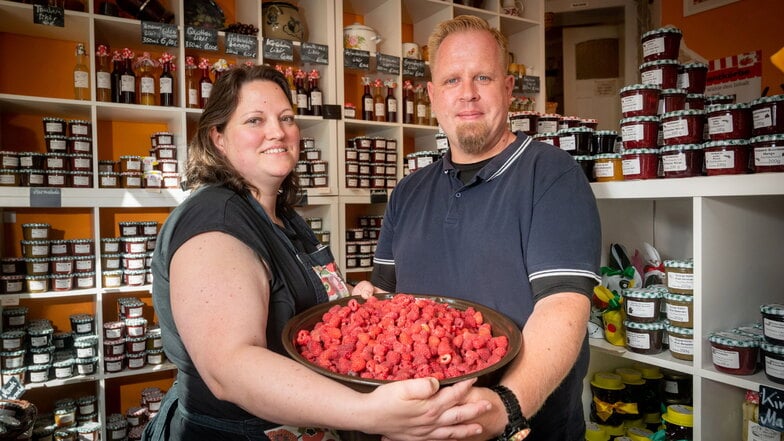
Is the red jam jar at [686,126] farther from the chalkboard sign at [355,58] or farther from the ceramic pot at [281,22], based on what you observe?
the ceramic pot at [281,22]

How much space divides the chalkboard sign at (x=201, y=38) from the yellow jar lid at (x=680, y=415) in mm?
2645

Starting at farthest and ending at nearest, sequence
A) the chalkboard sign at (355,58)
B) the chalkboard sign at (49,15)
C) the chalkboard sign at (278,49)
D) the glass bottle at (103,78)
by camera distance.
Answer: the chalkboard sign at (355,58) < the chalkboard sign at (278,49) < the glass bottle at (103,78) < the chalkboard sign at (49,15)

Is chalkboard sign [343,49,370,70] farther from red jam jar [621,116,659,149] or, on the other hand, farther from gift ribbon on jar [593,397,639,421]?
gift ribbon on jar [593,397,639,421]

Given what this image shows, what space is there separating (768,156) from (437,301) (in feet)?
3.20

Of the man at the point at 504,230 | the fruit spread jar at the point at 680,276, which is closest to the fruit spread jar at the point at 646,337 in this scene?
the fruit spread jar at the point at 680,276

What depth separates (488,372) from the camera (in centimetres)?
83

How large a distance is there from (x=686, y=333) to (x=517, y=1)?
299 cm

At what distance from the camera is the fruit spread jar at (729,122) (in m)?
1.47

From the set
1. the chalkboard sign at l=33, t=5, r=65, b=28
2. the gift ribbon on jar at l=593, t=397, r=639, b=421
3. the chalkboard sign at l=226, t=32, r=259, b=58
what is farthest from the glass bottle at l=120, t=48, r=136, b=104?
the gift ribbon on jar at l=593, t=397, r=639, b=421

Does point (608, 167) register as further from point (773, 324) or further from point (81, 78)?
point (81, 78)

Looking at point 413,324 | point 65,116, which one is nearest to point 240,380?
point 413,324

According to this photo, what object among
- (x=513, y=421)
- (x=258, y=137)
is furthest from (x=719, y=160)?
(x=258, y=137)

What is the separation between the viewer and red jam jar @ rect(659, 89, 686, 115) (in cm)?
168

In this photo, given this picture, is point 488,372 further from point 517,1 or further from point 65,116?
point 517,1
